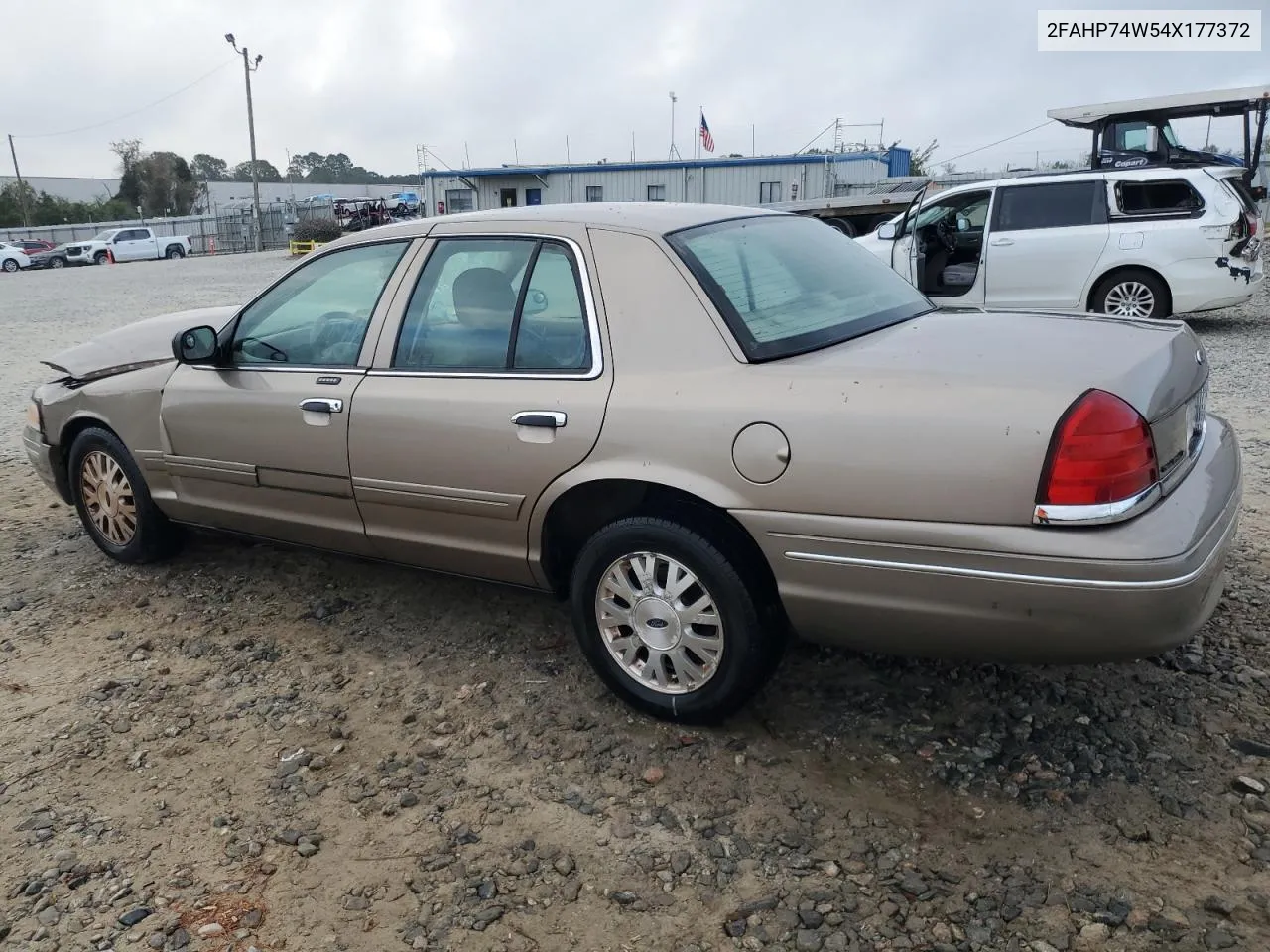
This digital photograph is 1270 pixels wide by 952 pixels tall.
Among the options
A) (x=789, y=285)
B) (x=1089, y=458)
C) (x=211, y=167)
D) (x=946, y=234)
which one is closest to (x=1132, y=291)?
(x=946, y=234)

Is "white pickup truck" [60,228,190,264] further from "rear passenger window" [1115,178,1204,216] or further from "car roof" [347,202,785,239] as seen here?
"car roof" [347,202,785,239]

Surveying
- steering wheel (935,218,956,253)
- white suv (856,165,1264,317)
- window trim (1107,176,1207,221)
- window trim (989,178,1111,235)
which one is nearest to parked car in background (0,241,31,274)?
steering wheel (935,218,956,253)

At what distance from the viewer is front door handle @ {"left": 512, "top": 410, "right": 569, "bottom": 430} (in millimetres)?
3078

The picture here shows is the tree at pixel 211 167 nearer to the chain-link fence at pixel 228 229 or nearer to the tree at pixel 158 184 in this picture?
the tree at pixel 158 184

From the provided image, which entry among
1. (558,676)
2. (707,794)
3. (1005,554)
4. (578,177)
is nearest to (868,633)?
(1005,554)

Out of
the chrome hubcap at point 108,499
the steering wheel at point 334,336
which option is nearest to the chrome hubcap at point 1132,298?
the steering wheel at point 334,336

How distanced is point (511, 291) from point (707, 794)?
1783mm

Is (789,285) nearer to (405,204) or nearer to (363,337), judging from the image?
(363,337)

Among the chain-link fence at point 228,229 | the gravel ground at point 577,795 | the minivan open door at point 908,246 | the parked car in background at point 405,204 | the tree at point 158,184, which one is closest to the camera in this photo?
the gravel ground at point 577,795

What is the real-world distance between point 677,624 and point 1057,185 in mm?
8513

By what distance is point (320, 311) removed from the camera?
13.0ft

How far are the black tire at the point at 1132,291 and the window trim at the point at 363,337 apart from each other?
810 cm

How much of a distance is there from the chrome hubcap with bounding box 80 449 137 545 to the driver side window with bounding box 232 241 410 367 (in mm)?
1080

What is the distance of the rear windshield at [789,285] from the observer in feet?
9.77
